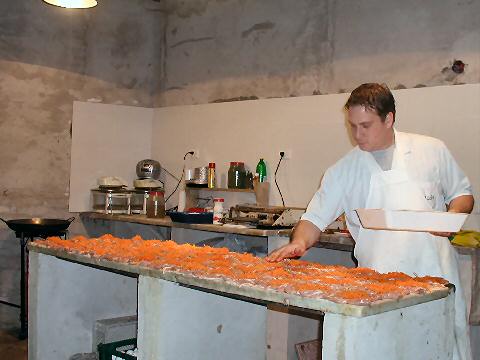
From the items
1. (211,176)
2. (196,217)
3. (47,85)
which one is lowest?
(196,217)

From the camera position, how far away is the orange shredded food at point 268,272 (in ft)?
5.96

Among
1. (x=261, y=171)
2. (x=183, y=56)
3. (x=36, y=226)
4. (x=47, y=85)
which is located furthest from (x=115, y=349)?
(x=183, y=56)

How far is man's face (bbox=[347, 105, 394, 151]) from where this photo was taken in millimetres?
2637

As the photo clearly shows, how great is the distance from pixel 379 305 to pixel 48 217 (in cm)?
450

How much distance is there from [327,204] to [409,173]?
0.42 meters

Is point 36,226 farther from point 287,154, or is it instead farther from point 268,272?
point 268,272

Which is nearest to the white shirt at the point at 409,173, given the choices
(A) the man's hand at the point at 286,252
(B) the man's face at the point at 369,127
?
(B) the man's face at the point at 369,127

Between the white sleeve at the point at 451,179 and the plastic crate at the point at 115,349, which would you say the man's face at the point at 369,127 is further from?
the plastic crate at the point at 115,349

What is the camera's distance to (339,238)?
3877mm

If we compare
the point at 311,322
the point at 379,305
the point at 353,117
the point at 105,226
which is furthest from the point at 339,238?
the point at 105,226

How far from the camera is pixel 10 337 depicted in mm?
5043

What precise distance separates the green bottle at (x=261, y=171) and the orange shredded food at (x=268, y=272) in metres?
2.36

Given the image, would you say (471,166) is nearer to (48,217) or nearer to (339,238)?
(339,238)

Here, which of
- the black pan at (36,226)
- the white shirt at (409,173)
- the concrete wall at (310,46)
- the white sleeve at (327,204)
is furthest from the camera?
the black pan at (36,226)
